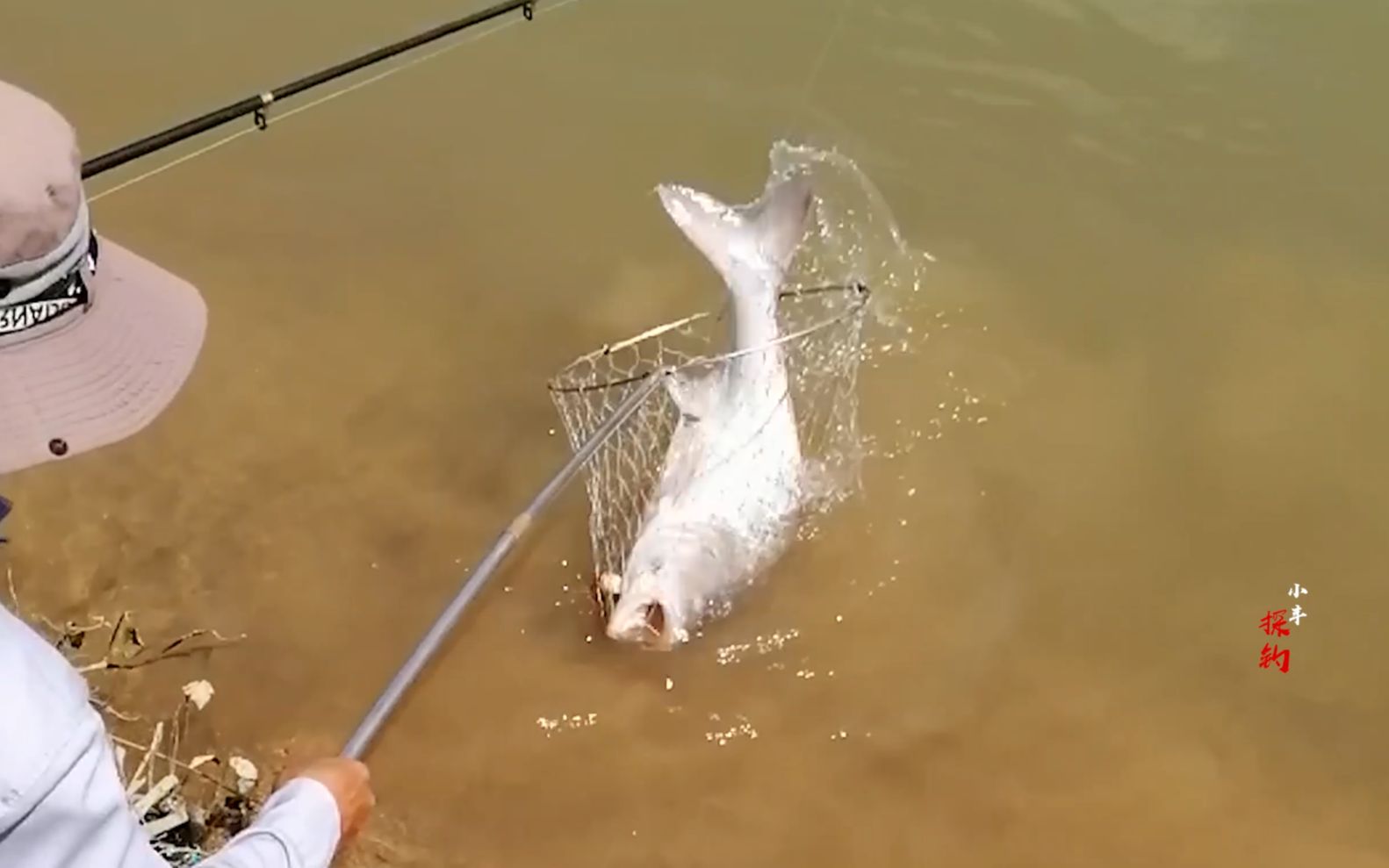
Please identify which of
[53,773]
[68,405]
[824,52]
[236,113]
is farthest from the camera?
[824,52]

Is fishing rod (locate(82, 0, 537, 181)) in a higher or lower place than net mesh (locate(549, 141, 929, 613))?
higher

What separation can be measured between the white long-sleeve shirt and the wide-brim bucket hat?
0.31 m

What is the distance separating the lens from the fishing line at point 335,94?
4.45 metres

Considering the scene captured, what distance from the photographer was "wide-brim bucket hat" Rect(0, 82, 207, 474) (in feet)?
5.06

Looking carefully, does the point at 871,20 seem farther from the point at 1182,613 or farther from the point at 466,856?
the point at 466,856

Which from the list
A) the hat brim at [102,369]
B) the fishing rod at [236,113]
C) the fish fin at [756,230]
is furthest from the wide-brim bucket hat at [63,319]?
the fish fin at [756,230]

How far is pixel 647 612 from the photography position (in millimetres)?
3316

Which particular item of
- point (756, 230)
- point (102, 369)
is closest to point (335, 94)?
point (756, 230)

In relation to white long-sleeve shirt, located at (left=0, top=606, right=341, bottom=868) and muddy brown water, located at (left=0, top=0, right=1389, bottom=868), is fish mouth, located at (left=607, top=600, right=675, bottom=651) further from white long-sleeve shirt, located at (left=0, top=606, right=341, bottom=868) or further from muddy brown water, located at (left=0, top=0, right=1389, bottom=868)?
white long-sleeve shirt, located at (left=0, top=606, right=341, bottom=868)

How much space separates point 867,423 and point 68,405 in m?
2.55

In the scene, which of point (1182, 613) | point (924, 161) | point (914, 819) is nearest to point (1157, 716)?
point (1182, 613)

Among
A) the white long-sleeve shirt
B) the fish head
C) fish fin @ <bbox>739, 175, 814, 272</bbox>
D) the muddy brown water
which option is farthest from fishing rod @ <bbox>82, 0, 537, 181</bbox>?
the fish head

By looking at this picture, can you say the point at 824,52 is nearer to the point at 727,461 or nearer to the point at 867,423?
the point at 867,423

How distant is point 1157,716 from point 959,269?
5.03 feet
